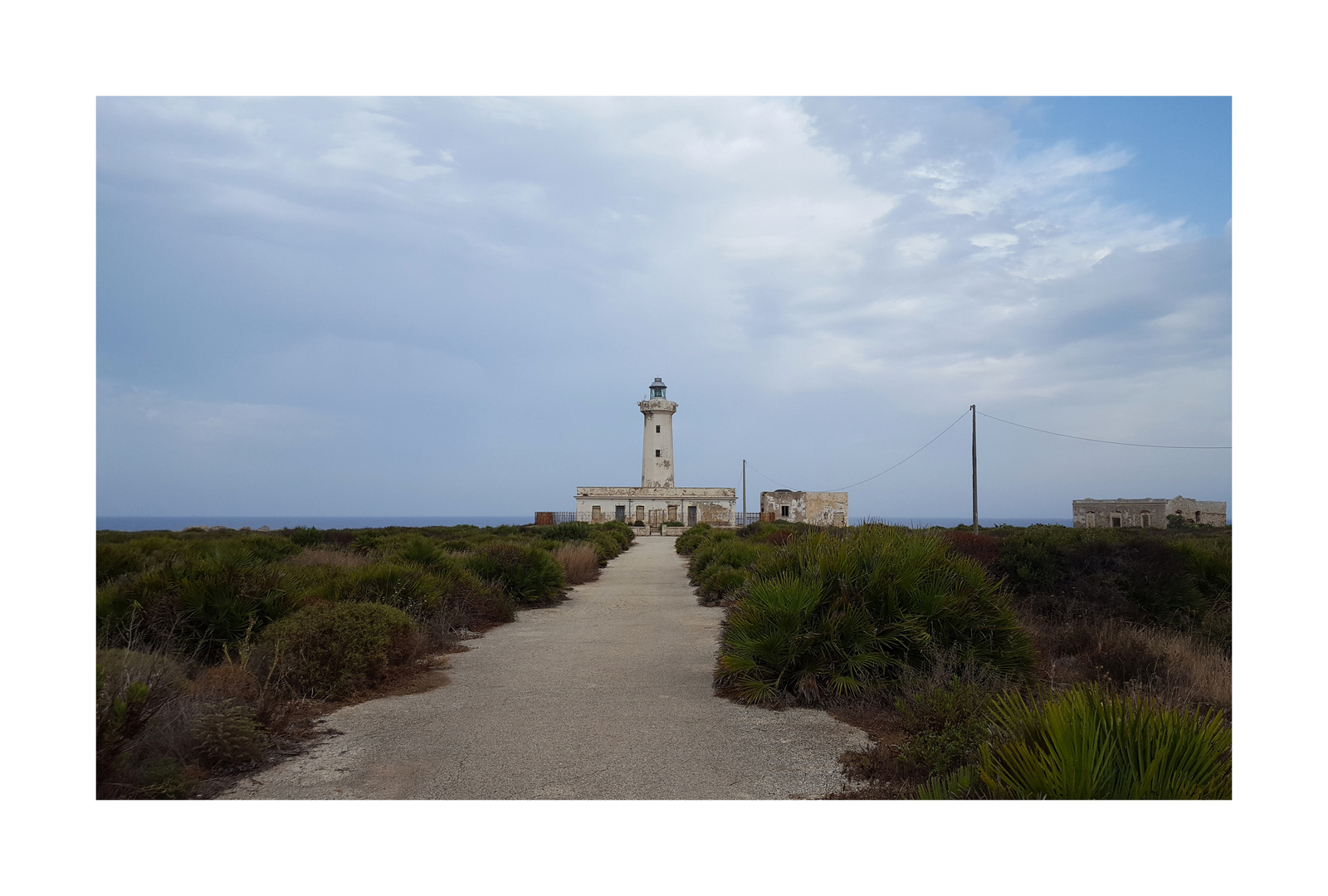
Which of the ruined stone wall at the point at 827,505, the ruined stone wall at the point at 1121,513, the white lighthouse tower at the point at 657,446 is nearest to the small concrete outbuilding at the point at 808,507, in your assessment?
the ruined stone wall at the point at 827,505

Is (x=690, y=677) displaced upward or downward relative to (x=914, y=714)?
downward

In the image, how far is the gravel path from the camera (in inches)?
181

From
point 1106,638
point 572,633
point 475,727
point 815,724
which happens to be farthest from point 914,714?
point 572,633

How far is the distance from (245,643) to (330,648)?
2.54 feet

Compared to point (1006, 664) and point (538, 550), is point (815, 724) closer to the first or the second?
point (1006, 664)

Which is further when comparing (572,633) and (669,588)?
(669,588)

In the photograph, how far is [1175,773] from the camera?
10.3ft

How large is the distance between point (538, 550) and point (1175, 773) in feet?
45.9

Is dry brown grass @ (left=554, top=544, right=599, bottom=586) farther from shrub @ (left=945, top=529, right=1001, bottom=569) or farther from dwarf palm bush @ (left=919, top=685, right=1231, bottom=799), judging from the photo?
dwarf palm bush @ (left=919, top=685, right=1231, bottom=799)

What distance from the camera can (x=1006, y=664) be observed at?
21.7 ft

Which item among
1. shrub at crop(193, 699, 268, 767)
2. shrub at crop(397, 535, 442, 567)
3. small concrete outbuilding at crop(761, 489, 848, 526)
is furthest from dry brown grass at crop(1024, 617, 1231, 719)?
small concrete outbuilding at crop(761, 489, 848, 526)

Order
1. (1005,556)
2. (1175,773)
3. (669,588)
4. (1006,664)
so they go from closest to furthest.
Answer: (1175,773), (1006,664), (1005,556), (669,588)
